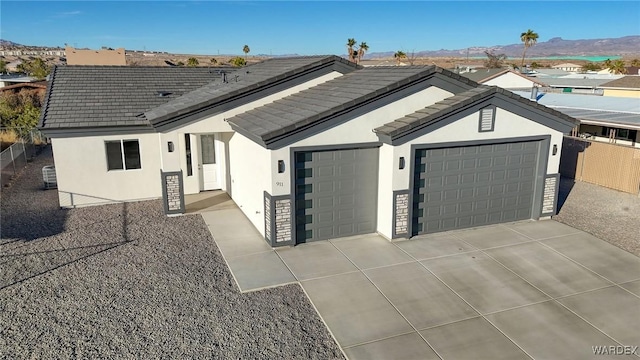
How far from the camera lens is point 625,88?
34.0 metres

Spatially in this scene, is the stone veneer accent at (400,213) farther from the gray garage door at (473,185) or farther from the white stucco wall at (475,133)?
the gray garage door at (473,185)

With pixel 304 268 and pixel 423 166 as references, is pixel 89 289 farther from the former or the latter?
pixel 423 166

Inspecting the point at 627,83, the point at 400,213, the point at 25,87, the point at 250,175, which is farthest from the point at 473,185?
the point at 25,87

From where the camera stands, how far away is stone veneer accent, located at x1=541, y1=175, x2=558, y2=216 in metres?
13.5

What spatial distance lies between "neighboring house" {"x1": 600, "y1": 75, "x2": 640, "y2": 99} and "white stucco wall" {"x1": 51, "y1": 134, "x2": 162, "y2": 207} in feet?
110

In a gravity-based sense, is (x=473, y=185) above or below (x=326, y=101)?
below

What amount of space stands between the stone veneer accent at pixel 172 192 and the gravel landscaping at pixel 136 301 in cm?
93

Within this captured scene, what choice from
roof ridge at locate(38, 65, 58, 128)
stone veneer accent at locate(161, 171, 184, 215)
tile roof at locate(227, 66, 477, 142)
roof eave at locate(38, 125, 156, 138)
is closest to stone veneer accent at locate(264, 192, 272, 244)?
tile roof at locate(227, 66, 477, 142)

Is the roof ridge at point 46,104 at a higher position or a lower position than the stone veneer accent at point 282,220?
higher

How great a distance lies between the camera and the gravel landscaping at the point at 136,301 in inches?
290

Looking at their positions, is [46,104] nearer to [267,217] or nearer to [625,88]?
[267,217]

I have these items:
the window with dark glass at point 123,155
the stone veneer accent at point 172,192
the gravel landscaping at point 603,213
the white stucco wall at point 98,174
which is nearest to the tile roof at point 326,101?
the stone veneer accent at point 172,192

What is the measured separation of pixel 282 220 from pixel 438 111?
4.77 m

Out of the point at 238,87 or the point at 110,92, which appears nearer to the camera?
the point at 238,87
